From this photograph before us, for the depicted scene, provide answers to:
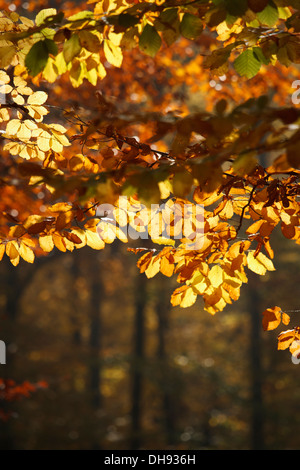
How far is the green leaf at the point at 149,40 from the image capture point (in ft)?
5.38

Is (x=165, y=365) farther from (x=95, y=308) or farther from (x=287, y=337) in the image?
(x=287, y=337)

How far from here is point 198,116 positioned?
130 cm

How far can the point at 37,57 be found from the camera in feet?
5.18

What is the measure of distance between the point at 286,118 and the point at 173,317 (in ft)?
53.4

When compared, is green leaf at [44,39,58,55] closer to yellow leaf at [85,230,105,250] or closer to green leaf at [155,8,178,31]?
green leaf at [155,8,178,31]

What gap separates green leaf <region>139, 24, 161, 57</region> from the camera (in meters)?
1.64

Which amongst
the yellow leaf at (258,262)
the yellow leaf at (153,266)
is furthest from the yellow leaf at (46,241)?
the yellow leaf at (258,262)

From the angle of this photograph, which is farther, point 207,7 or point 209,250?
point 209,250

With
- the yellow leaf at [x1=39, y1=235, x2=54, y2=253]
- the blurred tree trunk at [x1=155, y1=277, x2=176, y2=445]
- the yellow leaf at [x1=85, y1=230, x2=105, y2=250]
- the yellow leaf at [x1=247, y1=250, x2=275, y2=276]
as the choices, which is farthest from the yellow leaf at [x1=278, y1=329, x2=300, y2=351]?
the blurred tree trunk at [x1=155, y1=277, x2=176, y2=445]

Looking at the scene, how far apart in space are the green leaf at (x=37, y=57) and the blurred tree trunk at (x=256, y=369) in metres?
11.7

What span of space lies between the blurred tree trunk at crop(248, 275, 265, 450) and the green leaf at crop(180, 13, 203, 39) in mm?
11459

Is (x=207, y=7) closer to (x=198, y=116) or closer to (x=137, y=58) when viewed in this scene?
(x=198, y=116)

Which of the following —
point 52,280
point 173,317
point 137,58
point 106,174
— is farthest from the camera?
point 52,280
